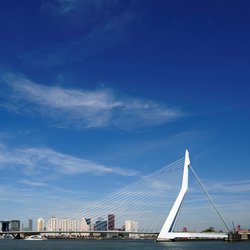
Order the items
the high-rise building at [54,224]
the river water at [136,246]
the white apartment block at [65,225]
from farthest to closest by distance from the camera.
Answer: the high-rise building at [54,224] → the white apartment block at [65,225] → the river water at [136,246]

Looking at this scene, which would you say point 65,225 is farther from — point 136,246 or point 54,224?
point 136,246

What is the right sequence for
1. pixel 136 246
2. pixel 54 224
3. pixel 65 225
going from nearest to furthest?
pixel 136 246
pixel 65 225
pixel 54 224

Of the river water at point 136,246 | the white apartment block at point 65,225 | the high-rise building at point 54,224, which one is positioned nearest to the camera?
the river water at point 136,246

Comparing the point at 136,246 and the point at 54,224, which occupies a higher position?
the point at 54,224

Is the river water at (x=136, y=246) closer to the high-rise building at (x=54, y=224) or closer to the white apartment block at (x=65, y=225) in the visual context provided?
the white apartment block at (x=65, y=225)

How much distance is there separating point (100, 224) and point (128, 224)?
1847cm

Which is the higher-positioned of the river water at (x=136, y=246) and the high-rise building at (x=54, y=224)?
the high-rise building at (x=54, y=224)

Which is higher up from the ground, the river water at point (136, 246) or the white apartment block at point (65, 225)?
the white apartment block at point (65, 225)

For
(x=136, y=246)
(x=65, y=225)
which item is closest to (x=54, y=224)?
(x=65, y=225)

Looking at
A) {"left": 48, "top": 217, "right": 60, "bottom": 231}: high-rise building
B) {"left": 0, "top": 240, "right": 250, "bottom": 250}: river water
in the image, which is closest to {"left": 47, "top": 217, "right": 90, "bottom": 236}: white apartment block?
{"left": 48, "top": 217, "right": 60, "bottom": 231}: high-rise building

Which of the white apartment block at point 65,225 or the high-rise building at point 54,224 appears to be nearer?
the white apartment block at point 65,225

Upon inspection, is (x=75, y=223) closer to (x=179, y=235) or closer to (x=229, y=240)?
(x=229, y=240)

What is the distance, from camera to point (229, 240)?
7469 cm

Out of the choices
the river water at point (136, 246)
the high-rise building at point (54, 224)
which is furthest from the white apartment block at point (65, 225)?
the river water at point (136, 246)
